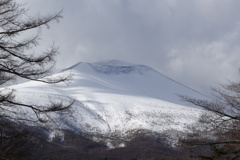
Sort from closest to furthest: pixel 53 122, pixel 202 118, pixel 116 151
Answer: pixel 53 122
pixel 202 118
pixel 116 151

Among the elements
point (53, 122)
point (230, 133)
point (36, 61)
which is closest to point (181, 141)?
point (230, 133)

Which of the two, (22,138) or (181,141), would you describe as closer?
(22,138)

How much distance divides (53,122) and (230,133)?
220 inches

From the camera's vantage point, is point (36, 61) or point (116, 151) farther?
point (116, 151)

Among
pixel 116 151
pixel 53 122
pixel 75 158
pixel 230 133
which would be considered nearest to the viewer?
pixel 53 122

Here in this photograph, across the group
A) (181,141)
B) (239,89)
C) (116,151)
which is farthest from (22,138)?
(116,151)

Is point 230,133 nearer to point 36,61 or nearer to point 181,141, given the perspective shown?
point 181,141

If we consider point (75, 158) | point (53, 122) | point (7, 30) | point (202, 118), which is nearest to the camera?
point (7, 30)

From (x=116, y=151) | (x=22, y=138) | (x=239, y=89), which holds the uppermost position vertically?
(x=116, y=151)

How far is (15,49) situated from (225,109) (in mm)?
7060

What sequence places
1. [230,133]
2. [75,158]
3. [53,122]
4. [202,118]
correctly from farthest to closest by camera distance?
[75,158] < [202,118] < [230,133] < [53,122]

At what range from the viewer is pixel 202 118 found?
42.4ft

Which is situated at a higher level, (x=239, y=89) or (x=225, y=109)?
(x=239, y=89)

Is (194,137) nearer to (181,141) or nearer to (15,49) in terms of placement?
(181,141)
